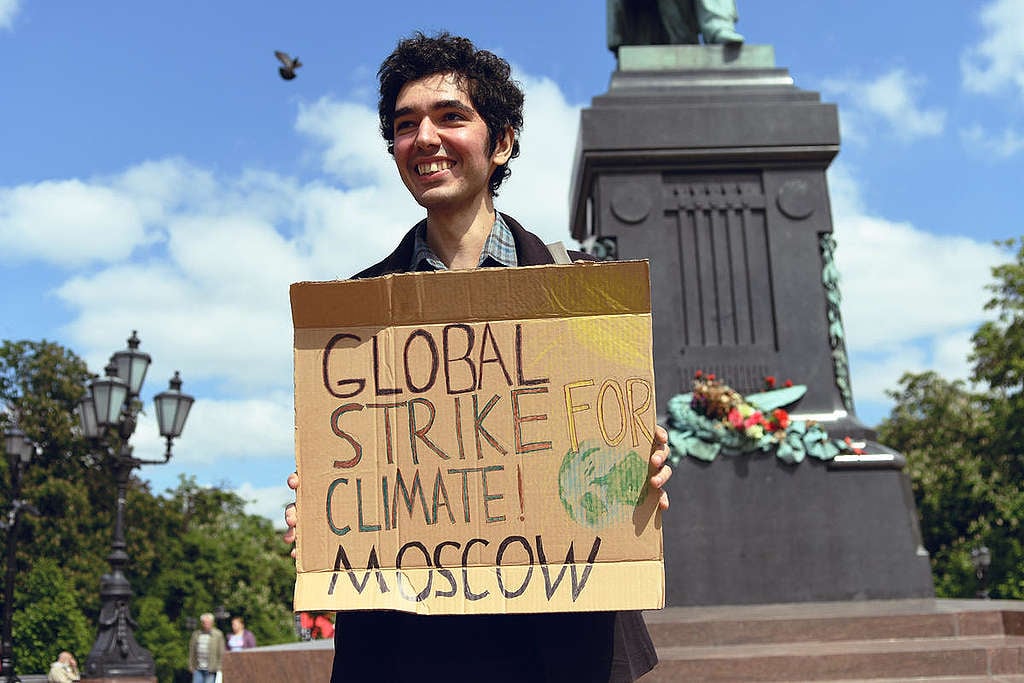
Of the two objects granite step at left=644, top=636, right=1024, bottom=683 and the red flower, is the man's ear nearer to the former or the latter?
granite step at left=644, top=636, right=1024, bottom=683

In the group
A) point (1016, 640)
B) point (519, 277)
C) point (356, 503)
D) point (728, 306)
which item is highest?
point (728, 306)

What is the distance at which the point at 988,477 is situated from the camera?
29.7 meters

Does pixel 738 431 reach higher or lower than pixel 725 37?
A: lower

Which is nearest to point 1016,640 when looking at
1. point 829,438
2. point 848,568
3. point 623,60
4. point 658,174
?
point 848,568

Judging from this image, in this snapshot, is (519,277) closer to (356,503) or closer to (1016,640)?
(356,503)

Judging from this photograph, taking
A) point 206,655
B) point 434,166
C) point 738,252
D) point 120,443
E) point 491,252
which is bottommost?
point 206,655

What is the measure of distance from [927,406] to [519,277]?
41810 mm

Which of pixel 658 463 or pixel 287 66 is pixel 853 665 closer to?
pixel 658 463

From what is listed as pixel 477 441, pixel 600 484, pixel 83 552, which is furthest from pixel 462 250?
pixel 83 552

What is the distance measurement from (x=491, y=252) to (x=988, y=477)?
30.7 metres

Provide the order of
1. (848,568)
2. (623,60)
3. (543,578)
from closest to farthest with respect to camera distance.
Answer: (543,578)
(848,568)
(623,60)

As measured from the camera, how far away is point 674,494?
8102mm

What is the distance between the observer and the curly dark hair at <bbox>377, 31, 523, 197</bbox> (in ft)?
8.96

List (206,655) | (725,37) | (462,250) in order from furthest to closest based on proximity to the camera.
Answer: (206,655) → (725,37) → (462,250)
